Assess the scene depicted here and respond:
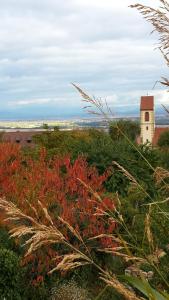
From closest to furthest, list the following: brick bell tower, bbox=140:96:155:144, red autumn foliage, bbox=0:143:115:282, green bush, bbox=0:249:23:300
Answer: green bush, bbox=0:249:23:300
red autumn foliage, bbox=0:143:115:282
brick bell tower, bbox=140:96:155:144

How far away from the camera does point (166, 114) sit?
2.15 metres

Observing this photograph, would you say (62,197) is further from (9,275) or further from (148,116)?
(148,116)

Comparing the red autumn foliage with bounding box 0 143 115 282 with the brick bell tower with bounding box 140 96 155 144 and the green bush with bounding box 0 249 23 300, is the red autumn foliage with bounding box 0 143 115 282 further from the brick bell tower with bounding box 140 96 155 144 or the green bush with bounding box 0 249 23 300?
the brick bell tower with bounding box 140 96 155 144

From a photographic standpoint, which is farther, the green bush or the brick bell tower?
the brick bell tower

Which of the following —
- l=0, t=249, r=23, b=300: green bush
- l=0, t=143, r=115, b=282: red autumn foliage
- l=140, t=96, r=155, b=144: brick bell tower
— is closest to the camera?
l=0, t=249, r=23, b=300: green bush

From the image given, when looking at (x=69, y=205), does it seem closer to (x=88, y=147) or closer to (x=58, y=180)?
(x=58, y=180)

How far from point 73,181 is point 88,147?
8.99 m

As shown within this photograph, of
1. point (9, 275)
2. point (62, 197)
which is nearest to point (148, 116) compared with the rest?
point (62, 197)

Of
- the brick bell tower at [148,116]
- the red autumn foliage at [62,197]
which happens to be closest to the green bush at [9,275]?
the red autumn foliage at [62,197]

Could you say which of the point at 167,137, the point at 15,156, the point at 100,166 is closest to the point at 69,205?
the point at 15,156

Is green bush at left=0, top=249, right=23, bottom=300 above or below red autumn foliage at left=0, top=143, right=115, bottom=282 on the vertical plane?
below

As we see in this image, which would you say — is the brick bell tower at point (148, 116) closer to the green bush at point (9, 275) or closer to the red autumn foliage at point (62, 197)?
the red autumn foliage at point (62, 197)

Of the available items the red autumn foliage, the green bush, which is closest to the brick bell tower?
the red autumn foliage

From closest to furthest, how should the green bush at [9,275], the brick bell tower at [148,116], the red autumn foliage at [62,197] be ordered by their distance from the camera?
the green bush at [9,275]
the red autumn foliage at [62,197]
the brick bell tower at [148,116]
